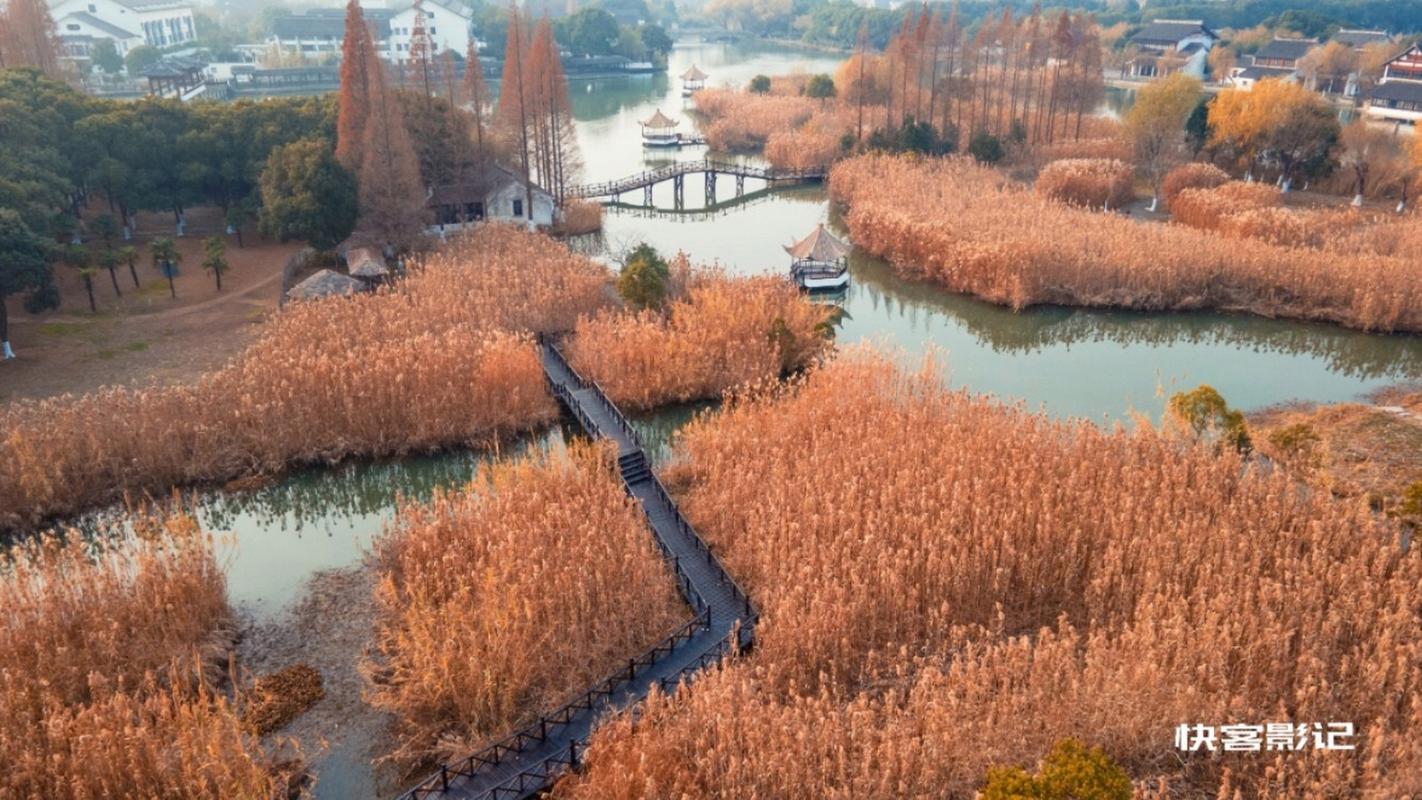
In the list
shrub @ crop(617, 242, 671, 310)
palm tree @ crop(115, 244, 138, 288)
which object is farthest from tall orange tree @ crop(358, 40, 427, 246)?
shrub @ crop(617, 242, 671, 310)

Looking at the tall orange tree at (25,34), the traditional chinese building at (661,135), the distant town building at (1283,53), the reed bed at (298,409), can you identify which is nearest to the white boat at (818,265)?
the reed bed at (298,409)

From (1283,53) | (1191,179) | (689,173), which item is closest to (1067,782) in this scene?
(1191,179)

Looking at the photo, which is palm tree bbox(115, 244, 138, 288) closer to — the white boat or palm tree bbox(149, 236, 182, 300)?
palm tree bbox(149, 236, 182, 300)

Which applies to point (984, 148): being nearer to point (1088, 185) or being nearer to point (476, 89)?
point (1088, 185)

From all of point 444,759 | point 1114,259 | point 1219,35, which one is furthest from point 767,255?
point 1219,35

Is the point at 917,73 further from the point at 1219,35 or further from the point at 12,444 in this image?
the point at 1219,35
